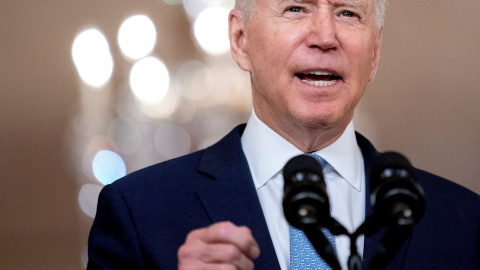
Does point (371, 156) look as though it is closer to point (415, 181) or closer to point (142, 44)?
point (415, 181)

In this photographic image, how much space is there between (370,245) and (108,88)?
242cm

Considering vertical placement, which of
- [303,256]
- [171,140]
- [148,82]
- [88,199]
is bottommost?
[88,199]

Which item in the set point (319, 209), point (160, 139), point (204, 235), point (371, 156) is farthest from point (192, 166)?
point (160, 139)

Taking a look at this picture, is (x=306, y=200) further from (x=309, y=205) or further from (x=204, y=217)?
(x=204, y=217)

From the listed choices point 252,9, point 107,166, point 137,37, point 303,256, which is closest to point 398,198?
point 303,256

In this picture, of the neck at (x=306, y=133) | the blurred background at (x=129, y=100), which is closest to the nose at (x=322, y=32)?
the neck at (x=306, y=133)

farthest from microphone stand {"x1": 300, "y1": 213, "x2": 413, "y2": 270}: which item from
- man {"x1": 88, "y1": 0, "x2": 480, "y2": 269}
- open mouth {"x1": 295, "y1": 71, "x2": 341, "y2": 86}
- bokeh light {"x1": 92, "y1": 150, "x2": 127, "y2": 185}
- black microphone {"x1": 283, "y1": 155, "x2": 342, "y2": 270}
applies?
bokeh light {"x1": 92, "y1": 150, "x2": 127, "y2": 185}

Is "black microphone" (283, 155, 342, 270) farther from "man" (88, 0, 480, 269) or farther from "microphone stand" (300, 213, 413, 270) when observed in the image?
"man" (88, 0, 480, 269)

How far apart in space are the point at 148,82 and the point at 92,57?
11.3 inches

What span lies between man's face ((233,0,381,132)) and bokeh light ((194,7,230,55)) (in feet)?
6.69

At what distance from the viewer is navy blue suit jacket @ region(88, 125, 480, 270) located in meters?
1.26

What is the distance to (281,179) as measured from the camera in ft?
4.43

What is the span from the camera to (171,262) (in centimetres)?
125

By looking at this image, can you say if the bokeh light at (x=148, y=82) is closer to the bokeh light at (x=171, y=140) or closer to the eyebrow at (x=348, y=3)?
the bokeh light at (x=171, y=140)
